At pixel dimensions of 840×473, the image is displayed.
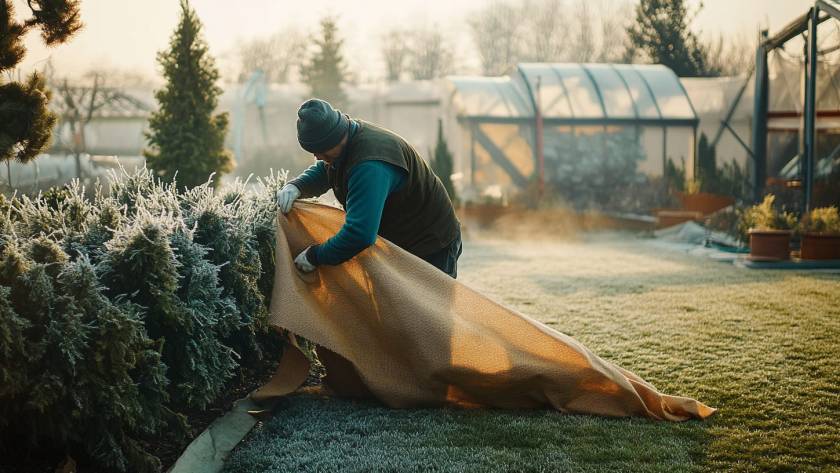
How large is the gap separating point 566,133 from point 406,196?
15569mm

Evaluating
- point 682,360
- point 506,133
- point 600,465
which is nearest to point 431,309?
point 600,465

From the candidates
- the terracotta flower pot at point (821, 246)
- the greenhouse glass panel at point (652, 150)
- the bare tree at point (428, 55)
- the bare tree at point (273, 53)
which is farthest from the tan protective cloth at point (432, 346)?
the bare tree at point (428, 55)

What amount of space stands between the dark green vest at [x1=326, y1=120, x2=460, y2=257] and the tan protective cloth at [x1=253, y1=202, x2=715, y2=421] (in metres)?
0.24

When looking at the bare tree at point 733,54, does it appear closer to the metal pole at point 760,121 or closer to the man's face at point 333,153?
the metal pole at point 760,121

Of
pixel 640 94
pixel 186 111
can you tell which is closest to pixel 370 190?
pixel 186 111

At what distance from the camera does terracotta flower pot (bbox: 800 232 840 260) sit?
1015 cm

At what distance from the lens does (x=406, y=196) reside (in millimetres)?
4121

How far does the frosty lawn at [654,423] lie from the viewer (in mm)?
3367

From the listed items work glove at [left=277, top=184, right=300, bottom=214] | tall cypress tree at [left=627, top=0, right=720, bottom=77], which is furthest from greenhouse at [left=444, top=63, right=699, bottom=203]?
work glove at [left=277, top=184, right=300, bottom=214]

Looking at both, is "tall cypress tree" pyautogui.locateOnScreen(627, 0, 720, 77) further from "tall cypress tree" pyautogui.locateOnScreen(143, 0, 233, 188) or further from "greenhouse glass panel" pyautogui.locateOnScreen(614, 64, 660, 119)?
"tall cypress tree" pyautogui.locateOnScreen(143, 0, 233, 188)

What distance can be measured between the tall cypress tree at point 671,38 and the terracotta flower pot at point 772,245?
1875 centimetres

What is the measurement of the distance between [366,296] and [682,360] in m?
2.43

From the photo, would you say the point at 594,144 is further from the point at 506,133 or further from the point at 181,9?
the point at 181,9

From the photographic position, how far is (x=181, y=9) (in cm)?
964
